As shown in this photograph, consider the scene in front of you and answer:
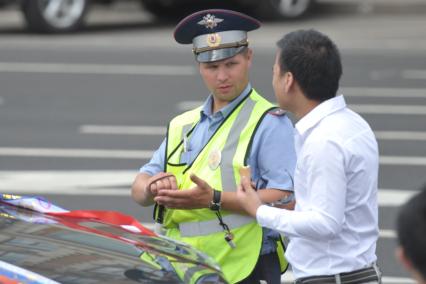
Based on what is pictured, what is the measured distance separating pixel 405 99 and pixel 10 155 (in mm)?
4919

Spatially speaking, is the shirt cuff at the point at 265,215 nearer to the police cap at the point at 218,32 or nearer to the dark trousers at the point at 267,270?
the dark trousers at the point at 267,270

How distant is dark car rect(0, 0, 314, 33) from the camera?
1794cm

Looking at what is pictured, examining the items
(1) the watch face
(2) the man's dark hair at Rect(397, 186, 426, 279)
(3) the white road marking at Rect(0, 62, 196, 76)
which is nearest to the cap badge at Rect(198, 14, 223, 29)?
(1) the watch face

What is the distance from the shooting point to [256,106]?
4660 mm

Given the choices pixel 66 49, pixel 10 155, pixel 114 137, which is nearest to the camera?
pixel 10 155

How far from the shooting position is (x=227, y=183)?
14.8 ft

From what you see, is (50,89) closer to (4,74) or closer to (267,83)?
(4,74)

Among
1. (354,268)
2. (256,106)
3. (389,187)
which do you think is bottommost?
(389,187)

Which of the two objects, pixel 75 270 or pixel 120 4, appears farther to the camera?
pixel 120 4

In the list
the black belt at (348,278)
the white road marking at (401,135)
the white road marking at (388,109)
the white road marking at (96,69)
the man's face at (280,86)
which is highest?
the man's face at (280,86)

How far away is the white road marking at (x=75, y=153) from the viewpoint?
11109mm

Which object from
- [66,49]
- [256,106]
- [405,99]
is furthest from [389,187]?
[66,49]

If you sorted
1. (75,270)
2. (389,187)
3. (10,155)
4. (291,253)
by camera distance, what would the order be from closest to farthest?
(75,270) < (291,253) < (389,187) < (10,155)

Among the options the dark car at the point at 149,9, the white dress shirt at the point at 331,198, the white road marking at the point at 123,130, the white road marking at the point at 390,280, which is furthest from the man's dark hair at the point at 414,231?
the dark car at the point at 149,9
